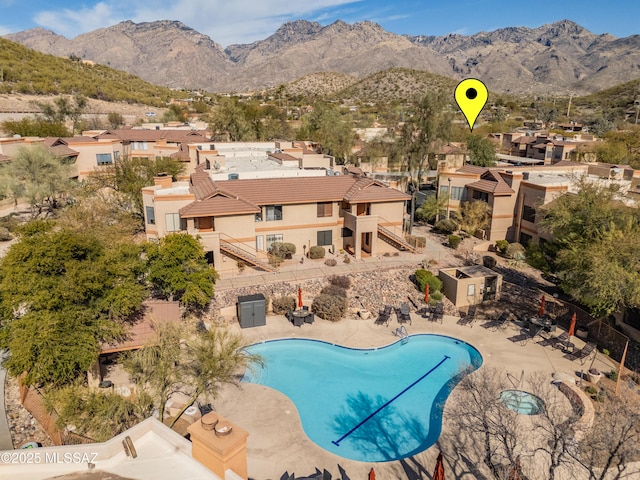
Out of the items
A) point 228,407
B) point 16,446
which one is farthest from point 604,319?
point 16,446

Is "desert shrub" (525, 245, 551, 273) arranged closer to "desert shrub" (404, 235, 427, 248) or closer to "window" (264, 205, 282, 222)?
"desert shrub" (404, 235, 427, 248)

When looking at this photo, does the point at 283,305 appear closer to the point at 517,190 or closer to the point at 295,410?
the point at 295,410

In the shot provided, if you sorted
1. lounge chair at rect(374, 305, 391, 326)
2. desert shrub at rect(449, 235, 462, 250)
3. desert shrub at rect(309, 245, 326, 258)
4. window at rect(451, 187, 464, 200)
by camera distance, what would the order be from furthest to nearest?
window at rect(451, 187, 464, 200) < desert shrub at rect(449, 235, 462, 250) < desert shrub at rect(309, 245, 326, 258) < lounge chair at rect(374, 305, 391, 326)

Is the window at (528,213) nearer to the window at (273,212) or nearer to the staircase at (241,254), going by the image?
the window at (273,212)

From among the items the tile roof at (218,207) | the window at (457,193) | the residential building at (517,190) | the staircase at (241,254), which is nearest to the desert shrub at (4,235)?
the tile roof at (218,207)

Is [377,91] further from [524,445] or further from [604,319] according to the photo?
[524,445]

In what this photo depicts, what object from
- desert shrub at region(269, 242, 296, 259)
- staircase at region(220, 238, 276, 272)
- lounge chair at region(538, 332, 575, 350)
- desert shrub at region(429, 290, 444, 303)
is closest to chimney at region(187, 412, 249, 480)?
lounge chair at region(538, 332, 575, 350)

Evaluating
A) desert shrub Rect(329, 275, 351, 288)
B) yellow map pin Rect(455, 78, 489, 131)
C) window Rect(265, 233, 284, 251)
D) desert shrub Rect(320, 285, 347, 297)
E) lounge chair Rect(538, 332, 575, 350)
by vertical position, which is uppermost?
yellow map pin Rect(455, 78, 489, 131)
